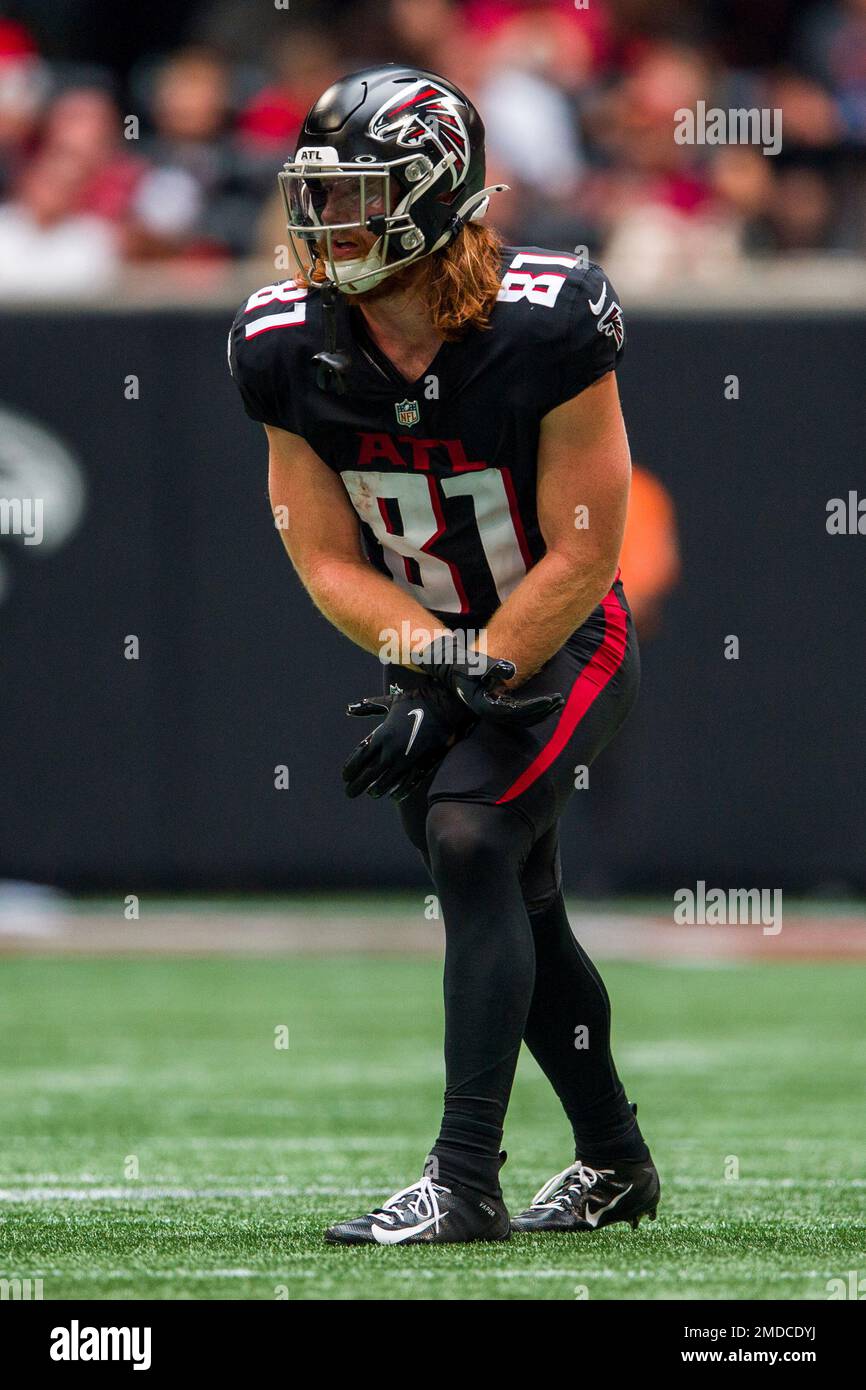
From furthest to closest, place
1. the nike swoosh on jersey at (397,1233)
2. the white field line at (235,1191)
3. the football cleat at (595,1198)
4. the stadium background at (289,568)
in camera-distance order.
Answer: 1. the stadium background at (289,568)
2. the white field line at (235,1191)
3. the football cleat at (595,1198)
4. the nike swoosh on jersey at (397,1233)

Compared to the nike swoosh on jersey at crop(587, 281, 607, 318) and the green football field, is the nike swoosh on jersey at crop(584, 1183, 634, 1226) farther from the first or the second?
the nike swoosh on jersey at crop(587, 281, 607, 318)

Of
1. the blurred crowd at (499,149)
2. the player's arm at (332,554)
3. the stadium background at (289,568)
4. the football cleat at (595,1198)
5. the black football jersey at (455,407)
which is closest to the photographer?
the black football jersey at (455,407)

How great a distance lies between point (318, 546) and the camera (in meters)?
4.29

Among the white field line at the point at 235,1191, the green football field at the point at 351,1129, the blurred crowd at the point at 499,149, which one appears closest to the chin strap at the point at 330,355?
the green football field at the point at 351,1129

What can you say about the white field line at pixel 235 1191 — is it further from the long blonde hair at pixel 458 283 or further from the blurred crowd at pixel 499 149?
the blurred crowd at pixel 499 149

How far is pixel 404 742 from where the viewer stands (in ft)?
13.5

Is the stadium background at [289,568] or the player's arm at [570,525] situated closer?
the player's arm at [570,525]

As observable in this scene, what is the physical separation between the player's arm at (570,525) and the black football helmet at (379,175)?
1.29 ft

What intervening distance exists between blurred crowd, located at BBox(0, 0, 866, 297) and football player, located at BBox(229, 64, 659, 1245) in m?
6.72

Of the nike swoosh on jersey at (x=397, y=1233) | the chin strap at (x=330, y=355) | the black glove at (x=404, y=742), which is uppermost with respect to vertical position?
the chin strap at (x=330, y=355)

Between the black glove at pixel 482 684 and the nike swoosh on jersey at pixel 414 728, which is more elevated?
the black glove at pixel 482 684

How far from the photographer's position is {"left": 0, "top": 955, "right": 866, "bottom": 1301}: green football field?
3814 millimetres

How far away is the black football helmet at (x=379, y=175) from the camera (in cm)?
402

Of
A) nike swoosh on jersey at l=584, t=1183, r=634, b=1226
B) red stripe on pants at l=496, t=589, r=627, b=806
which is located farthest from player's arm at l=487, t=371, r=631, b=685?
nike swoosh on jersey at l=584, t=1183, r=634, b=1226
